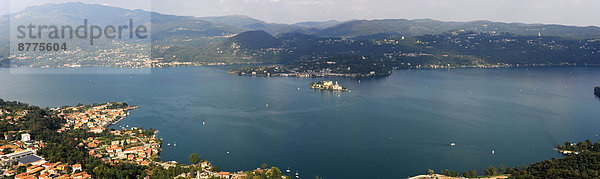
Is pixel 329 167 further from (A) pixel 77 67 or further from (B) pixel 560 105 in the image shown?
(A) pixel 77 67

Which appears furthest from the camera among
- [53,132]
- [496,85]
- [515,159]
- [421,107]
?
[496,85]

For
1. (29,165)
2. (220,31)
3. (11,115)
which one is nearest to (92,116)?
(11,115)

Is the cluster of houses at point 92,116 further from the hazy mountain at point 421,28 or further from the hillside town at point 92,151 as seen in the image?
the hazy mountain at point 421,28

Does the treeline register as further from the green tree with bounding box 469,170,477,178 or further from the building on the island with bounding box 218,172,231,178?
the building on the island with bounding box 218,172,231,178

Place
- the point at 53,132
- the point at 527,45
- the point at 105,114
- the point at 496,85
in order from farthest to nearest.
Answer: the point at 527,45
the point at 496,85
the point at 105,114
the point at 53,132

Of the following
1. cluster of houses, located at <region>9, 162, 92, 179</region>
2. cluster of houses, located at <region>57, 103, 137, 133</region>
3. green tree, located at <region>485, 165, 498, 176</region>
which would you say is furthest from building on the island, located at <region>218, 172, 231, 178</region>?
green tree, located at <region>485, 165, 498, 176</region>

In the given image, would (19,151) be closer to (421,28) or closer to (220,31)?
(220,31)

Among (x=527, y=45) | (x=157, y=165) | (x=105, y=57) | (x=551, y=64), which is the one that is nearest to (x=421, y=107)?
(x=157, y=165)
